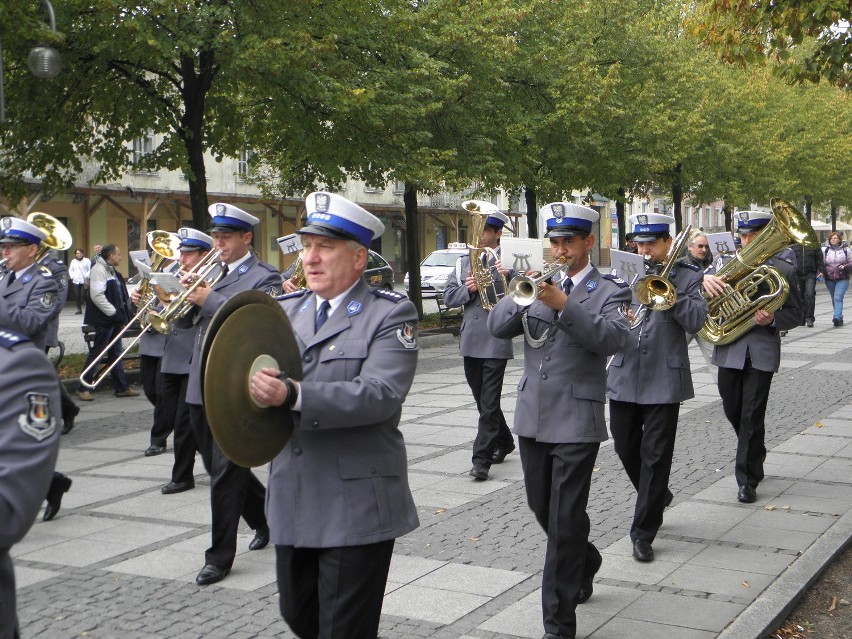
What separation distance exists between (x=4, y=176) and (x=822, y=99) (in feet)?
113

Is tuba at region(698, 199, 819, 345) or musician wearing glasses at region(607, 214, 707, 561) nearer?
musician wearing glasses at region(607, 214, 707, 561)

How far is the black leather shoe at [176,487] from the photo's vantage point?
8492 mm

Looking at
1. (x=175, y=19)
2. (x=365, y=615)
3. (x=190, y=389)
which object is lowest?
(x=365, y=615)

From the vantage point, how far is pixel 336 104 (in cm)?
1645

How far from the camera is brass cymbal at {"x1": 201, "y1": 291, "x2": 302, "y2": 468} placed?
3.31m

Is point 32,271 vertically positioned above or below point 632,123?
below

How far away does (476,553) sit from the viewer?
6.66 meters

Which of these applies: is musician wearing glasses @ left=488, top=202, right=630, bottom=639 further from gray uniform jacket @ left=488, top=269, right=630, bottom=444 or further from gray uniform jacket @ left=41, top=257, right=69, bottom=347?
gray uniform jacket @ left=41, top=257, right=69, bottom=347

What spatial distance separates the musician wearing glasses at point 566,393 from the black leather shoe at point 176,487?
3.88 metres

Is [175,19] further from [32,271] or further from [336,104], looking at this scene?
[32,271]

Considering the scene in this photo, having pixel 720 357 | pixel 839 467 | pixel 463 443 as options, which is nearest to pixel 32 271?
pixel 463 443

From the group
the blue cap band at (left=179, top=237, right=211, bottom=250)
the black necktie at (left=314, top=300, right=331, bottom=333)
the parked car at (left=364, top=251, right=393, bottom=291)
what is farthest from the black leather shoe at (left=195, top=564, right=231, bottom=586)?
the parked car at (left=364, top=251, right=393, bottom=291)

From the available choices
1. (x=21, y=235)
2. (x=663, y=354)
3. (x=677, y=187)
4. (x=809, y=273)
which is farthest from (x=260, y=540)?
(x=677, y=187)

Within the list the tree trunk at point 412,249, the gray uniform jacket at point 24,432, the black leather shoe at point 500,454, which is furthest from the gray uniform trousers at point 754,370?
the tree trunk at point 412,249
